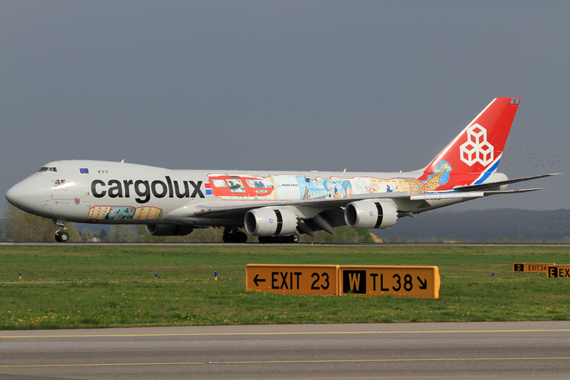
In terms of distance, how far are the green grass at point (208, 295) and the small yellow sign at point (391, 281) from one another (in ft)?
1.40

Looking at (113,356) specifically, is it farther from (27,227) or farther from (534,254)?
(27,227)

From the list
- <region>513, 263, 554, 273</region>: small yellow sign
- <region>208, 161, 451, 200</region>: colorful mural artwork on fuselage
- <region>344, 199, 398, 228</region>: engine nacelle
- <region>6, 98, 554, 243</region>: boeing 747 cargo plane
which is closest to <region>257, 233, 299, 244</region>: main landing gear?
<region>6, 98, 554, 243</region>: boeing 747 cargo plane

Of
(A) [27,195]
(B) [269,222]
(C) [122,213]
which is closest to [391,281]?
(B) [269,222]

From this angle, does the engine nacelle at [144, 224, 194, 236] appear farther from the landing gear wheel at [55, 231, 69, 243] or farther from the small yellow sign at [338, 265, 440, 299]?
the small yellow sign at [338, 265, 440, 299]

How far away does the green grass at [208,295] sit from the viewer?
16.1 metres

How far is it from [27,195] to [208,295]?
2696 cm

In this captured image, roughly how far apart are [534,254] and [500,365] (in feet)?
113

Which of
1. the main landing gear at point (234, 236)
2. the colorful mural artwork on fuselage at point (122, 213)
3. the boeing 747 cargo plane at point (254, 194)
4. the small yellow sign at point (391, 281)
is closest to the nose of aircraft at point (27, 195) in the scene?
the boeing 747 cargo plane at point (254, 194)

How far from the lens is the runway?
1009 centimetres

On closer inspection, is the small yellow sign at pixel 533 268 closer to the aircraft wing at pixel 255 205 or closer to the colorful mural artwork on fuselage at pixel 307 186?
the aircraft wing at pixel 255 205

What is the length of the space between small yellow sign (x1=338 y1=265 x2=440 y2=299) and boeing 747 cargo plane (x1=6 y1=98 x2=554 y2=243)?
83.4 ft

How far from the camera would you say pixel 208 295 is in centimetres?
2028

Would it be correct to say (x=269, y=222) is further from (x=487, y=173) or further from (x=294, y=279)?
(x=294, y=279)

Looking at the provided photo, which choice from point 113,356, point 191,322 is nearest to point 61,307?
point 191,322
